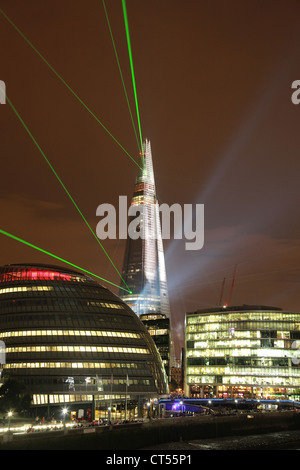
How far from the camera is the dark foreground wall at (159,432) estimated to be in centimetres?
7250

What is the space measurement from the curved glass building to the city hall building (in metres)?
61.1

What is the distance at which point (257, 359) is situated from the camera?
192 metres

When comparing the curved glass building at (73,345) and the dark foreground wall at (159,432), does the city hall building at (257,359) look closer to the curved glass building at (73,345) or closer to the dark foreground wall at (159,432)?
the dark foreground wall at (159,432)

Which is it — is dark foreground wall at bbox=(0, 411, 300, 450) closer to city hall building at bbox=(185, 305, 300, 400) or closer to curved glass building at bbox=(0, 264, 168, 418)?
curved glass building at bbox=(0, 264, 168, 418)

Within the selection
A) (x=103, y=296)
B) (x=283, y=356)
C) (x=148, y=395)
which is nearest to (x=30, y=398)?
(x=148, y=395)

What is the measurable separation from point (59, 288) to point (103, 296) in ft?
40.7

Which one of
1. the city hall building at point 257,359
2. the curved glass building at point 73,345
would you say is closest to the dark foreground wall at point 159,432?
the curved glass building at point 73,345

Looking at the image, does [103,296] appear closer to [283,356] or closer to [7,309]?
[7,309]

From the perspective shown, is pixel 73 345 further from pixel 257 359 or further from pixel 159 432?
pixel 257 359

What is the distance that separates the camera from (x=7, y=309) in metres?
132

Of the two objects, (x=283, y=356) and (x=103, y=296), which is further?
(x=283, y=356)

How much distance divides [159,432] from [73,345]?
39.8 m

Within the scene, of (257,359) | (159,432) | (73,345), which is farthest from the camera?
(257,359)

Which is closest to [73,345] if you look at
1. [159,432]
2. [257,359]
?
[159,432]
